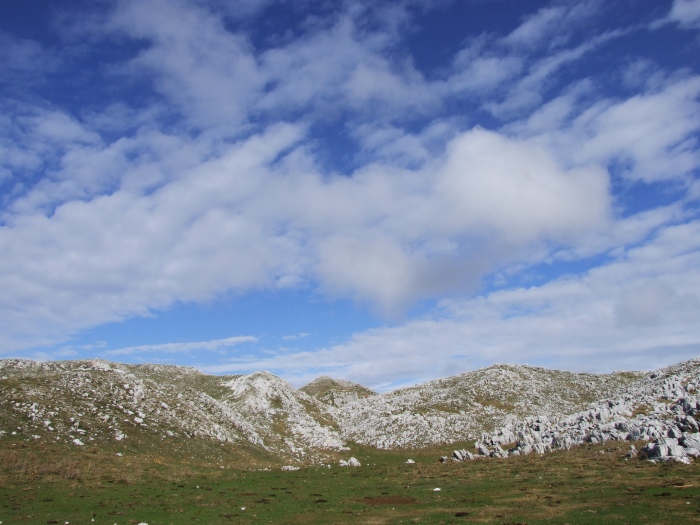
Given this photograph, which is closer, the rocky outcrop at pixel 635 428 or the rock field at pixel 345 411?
the rocky outcrop at pixel 635 428

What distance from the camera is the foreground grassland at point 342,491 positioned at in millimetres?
30328

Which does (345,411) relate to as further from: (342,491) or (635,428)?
(342,491)

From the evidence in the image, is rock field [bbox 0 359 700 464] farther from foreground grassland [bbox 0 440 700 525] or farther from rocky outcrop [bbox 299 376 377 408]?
foreground grassland [bbox 0 440 700 525]

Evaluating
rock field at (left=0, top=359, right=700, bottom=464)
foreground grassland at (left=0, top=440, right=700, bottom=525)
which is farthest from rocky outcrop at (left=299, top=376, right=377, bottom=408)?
foreground grassland at (left=0, top=440, right=700, bottom=525)

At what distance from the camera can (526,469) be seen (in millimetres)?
51406

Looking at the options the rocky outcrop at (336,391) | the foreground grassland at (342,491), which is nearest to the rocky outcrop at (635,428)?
the foreground grassland at (342,491)

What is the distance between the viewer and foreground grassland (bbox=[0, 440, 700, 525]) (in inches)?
1194

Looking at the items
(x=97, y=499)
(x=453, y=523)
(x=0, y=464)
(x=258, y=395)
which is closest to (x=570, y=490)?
(x=453, y=523)

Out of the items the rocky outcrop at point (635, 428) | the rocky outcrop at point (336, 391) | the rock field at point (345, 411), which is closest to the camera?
the rocky outcrop at point (635, 428)

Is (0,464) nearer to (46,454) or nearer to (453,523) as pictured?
(46,454)

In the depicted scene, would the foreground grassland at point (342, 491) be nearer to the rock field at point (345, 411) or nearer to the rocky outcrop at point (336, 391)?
the rock field at point (345, 411)

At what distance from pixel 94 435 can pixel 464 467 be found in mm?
48914

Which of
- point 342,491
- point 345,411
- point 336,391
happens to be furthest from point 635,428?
point 336,391

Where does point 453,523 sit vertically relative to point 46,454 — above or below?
below
